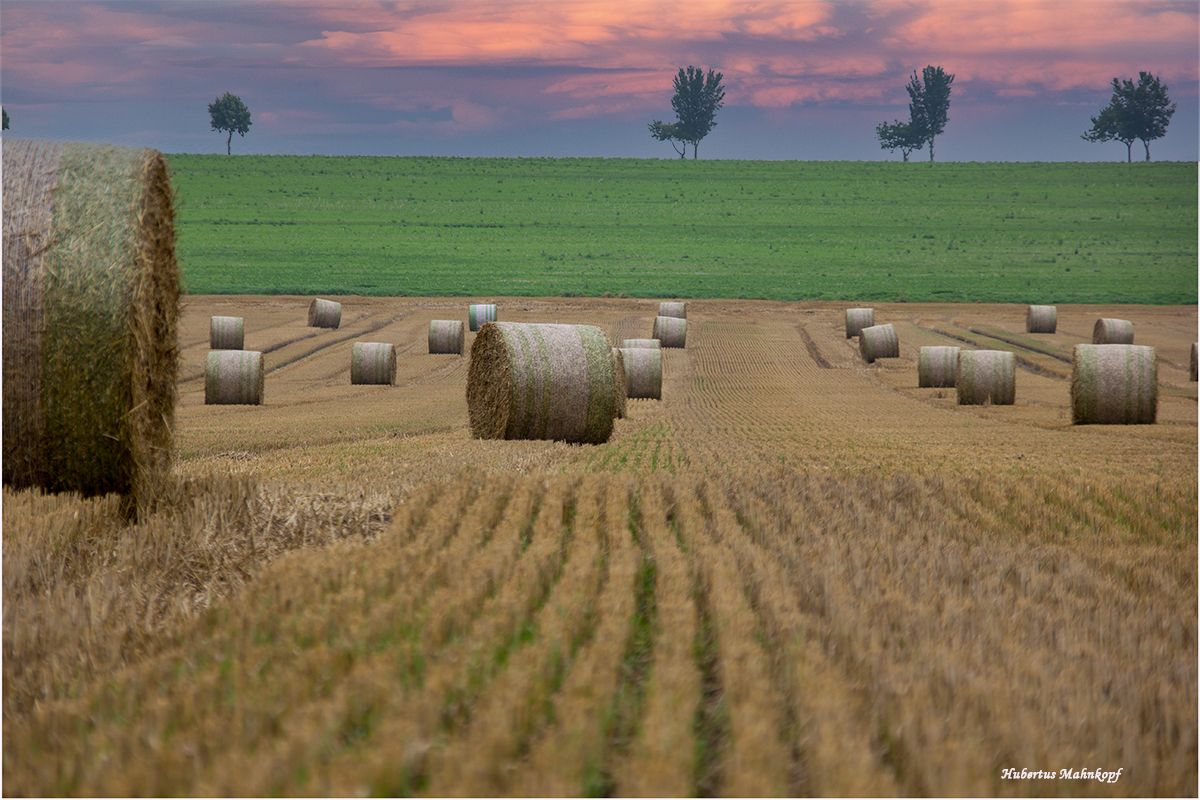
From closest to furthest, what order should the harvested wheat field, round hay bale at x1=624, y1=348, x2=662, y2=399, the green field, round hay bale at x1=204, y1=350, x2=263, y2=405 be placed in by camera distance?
the harvested wheat field < round hay bale at x1=204, y1=350, x2=263, y2=405 < round hay bale at x1=624, y1=348, x2=662, y2=399 < the green field

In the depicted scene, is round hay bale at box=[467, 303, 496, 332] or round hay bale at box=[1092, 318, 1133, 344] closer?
round hay bale at box=[1092, 318, 1133, 344]

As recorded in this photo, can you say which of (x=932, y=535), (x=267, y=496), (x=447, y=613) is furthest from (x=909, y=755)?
(x=267, y=496)

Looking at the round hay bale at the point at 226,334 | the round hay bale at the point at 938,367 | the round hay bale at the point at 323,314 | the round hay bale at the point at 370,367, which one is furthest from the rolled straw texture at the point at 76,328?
the round hay bale at the point at 323,314

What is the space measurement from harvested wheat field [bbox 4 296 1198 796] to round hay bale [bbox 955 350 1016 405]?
10.6 meters

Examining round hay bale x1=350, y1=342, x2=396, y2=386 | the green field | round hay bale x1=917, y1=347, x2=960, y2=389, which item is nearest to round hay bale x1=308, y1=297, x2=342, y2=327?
the green field

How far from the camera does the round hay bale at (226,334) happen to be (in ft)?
91.6

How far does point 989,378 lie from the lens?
19.4 m

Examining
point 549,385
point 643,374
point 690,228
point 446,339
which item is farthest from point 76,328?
point 690,228

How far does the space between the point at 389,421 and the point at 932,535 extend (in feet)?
33.7

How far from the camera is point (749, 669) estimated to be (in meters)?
3.29

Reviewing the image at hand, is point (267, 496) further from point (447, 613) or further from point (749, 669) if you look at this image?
point (749, 669)

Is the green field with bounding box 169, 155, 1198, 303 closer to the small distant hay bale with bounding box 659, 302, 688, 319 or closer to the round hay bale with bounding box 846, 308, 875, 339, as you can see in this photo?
the small distant hay bale with bounding box 659, 302, 688, 319

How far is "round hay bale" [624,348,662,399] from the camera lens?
20547 mm

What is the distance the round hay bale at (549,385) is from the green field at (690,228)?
31317 millimetres
